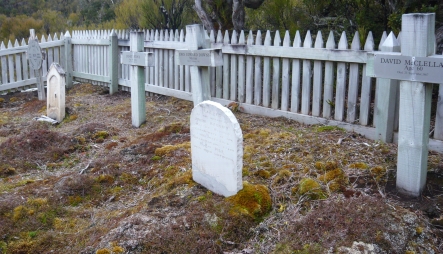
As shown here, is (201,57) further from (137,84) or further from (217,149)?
(217,149)

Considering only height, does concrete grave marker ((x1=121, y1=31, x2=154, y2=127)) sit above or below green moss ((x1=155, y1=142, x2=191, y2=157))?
above

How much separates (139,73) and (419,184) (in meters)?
5.05

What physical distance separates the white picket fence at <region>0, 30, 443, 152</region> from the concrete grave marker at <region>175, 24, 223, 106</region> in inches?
35.8

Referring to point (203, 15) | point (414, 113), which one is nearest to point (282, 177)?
point (414, 113)

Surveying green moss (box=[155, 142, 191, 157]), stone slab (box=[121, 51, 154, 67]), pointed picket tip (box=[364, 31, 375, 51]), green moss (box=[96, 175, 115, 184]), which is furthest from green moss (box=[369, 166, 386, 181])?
stone slab (box=[121, 51, 154, 67])

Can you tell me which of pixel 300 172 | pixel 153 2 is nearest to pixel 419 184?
pixel 300 172

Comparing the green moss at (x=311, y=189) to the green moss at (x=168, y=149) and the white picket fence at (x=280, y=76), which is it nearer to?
the white picket fence at (x=280, y=76)

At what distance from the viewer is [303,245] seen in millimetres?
3625

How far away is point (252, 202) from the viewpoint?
4273mm

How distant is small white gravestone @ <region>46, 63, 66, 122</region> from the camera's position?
8.41 metres

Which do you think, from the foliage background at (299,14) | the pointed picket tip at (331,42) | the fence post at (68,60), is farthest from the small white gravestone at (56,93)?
the pointed picket tip at (331,42)

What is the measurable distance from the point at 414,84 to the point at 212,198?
2159mm

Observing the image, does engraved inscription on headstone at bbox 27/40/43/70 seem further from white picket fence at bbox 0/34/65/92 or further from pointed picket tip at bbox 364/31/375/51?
pointed picket tip at bbox 364/31/375/51

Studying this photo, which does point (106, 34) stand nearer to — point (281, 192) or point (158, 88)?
point (158, 88)
